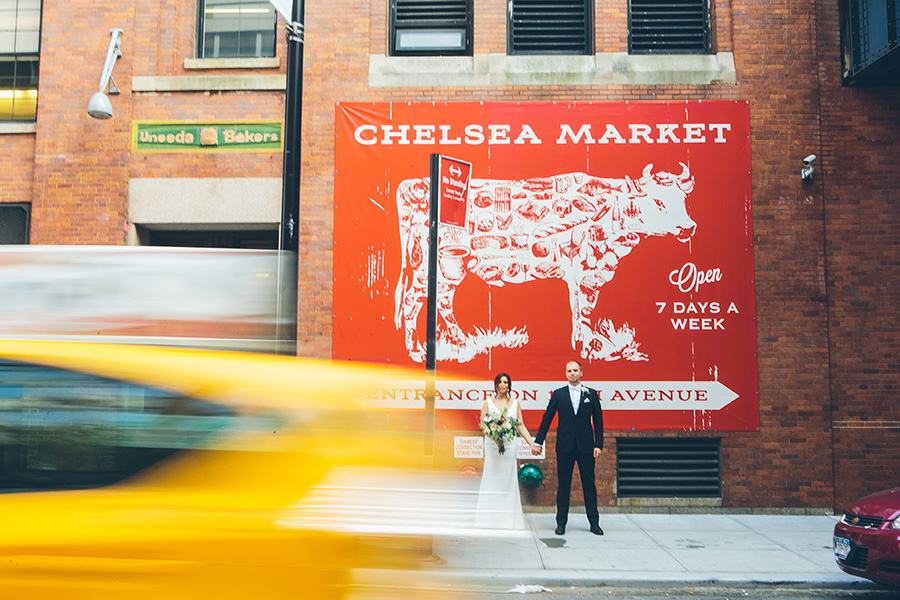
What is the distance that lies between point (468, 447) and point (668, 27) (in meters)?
6.95

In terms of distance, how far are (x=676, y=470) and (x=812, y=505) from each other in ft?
6.01

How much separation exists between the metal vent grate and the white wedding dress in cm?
228

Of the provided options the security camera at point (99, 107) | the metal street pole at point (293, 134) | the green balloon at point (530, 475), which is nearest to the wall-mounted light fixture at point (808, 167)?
the green balloon at point (530, 475)

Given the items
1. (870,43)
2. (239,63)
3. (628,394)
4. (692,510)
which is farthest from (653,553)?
(239,63)

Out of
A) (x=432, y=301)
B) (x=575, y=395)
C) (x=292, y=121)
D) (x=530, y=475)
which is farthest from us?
(x=530, y=475)

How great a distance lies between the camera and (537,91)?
33.3 feet

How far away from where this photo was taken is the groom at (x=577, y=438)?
8125mm

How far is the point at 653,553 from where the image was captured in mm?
7324

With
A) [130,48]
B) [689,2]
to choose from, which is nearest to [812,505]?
[689,2]

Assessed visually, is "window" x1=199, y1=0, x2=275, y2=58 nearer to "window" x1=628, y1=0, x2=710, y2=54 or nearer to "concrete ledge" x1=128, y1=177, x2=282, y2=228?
"concrete ledge" x1=128, y1=177, x2=282, y2=228

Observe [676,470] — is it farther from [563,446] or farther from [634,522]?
[563,446]

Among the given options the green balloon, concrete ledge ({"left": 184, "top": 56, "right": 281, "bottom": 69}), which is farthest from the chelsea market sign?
the green balloon

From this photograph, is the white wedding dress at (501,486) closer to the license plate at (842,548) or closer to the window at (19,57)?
the license plate at (842,548)

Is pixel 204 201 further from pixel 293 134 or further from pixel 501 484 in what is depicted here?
pixel 501 484
